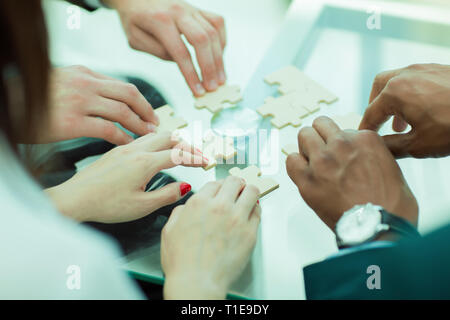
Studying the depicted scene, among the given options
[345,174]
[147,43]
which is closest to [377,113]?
[345,174]

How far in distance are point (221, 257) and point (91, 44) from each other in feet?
3.15

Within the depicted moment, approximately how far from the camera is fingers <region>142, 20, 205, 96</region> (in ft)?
4.25

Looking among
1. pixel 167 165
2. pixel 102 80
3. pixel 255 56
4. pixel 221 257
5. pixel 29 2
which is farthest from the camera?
pixel 255 56

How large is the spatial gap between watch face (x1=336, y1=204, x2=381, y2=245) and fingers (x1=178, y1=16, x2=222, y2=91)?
0.59 meters

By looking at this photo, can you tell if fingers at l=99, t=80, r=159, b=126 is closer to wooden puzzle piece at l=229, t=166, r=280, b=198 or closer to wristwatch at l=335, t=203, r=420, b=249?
wooden puzzle piece at l=229, t=166, r=280, b=198

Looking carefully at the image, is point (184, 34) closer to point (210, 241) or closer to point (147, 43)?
point (147, 43)

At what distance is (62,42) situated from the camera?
1.52m

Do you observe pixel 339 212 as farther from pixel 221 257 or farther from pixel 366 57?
pixel 366 57

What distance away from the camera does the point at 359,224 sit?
0.85m

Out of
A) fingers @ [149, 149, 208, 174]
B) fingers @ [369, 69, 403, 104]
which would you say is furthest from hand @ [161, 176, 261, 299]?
fingers @ [369, 69, 403, 104]

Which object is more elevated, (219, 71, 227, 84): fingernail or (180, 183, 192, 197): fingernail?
(219, 71, 227, 84): fingernail

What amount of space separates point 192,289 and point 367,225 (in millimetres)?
333

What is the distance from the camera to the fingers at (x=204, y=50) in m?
1.29
